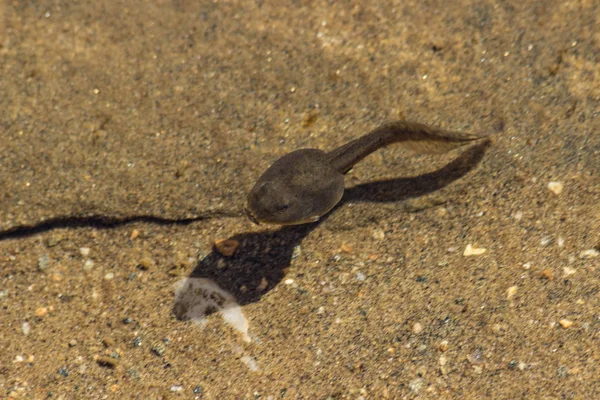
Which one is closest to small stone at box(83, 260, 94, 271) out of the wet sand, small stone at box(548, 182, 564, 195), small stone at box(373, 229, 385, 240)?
the wet sand

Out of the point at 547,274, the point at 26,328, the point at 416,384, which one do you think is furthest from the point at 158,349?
→ the point at 547,274

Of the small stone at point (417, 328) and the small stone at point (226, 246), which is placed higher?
the small stone at point (417, 328)

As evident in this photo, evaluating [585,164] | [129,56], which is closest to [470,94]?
[585,164]

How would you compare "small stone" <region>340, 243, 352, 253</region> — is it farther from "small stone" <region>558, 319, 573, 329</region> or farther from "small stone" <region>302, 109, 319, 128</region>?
"small stone" <region>558, 319, 573, 329</region>

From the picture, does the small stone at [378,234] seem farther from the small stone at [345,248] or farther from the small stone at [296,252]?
the small stone at [296,252]

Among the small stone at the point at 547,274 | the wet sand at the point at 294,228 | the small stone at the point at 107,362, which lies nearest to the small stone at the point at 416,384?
the wet sand at the point at 294,228

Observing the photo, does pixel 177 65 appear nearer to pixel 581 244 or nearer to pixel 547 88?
pixel 547 88
